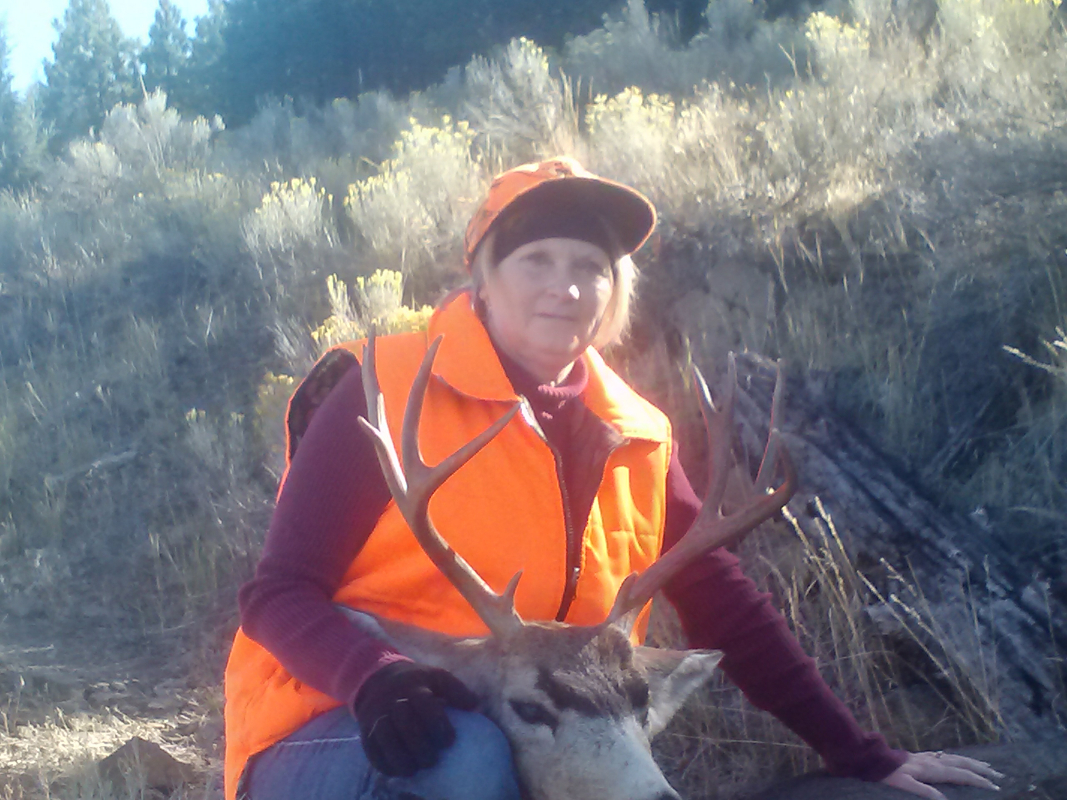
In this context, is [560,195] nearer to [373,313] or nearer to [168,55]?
[373,313]

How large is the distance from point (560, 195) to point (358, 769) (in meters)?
Result: 1.75

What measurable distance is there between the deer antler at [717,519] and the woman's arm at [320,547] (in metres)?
0.66

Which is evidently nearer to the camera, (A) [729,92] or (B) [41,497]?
(B) [41,497]

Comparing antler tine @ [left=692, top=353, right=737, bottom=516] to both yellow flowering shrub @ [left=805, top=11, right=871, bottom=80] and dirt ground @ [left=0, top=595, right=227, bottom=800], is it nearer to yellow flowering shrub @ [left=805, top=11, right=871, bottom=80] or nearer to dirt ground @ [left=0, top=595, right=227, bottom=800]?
dirt ground @ [left=0, top=595, right=227, bottom=800]

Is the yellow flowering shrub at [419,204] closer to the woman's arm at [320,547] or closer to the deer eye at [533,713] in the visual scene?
the woman's arm at [320,547]

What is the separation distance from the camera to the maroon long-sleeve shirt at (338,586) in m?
2.17

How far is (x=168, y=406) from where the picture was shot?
22.7 ft

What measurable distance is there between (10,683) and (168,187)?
26.7 ft

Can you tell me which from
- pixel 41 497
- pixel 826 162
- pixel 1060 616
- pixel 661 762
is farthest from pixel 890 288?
pixel 41 497

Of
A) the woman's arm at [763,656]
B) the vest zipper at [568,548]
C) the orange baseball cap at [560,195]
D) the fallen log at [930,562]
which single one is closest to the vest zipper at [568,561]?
Answer: the vest zipper at [568,548]

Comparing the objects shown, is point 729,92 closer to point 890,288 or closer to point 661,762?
point 890,288

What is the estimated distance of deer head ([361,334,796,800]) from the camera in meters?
2.04

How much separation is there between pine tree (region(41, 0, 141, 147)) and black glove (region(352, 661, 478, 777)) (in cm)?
2422

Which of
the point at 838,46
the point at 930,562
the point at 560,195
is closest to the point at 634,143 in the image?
the point at 838,46
